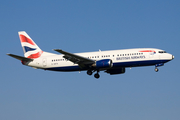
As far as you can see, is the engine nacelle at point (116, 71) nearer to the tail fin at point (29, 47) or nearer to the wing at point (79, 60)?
the wing at point (79, 60)

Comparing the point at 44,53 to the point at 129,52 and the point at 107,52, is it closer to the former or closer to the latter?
the point at 107,52

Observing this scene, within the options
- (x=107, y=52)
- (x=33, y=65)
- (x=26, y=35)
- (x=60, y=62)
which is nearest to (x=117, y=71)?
(x=107, y=52)

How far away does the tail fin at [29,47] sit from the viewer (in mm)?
58062

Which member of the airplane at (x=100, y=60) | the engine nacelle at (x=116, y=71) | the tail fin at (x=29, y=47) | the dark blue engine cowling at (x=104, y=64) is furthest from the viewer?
the tail fin at (x=29, y=47)

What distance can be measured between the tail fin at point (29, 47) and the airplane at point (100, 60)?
0.55 meters

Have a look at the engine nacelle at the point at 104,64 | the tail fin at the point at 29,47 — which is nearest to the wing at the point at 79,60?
the engine nacelle at the point at 104,64

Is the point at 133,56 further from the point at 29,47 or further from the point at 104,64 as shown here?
the point at 29,47

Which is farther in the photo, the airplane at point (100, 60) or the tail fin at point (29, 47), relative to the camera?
the tail fin at point (29, 47)

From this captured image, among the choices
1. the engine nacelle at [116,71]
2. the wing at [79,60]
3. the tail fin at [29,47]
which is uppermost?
the tail fin at [29,47]

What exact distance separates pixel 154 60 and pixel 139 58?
8.18 ft

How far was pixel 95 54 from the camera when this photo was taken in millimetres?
53344

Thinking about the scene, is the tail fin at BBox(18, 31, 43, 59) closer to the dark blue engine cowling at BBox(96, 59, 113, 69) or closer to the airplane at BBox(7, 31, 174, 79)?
the airplane at BBox(7, 31, 174, 79)

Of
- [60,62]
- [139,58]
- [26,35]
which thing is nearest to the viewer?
[139,58]

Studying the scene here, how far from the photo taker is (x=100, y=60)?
51.8 metres
